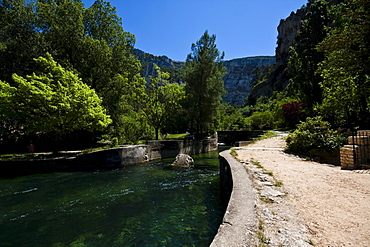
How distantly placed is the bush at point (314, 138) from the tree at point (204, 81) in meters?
13.9

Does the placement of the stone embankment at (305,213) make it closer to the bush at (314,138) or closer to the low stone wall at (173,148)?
the bush at (314,138)

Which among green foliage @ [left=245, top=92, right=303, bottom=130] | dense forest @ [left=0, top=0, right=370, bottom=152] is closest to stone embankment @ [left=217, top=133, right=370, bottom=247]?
dense forest @ [left=0, top=0, right=370, bottom=152]

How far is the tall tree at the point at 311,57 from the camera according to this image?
18.6 m

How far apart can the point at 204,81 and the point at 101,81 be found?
39.7ft

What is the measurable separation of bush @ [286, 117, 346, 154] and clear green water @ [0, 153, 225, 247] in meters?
5.16

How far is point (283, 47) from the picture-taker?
79.7 m

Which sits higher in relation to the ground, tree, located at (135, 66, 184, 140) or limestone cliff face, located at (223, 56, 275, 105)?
limestone cliff face, located at (223, 56, 275, 105)

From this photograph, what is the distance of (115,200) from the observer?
663cm

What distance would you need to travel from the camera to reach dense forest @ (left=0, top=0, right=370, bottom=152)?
40.7 ft

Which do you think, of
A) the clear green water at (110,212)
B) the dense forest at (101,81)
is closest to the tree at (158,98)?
the dense forest at (101,81)

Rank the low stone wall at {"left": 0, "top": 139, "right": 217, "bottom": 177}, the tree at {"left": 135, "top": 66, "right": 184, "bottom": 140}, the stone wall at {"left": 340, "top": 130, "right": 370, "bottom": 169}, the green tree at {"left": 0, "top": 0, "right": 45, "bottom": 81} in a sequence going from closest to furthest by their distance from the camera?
the stone wall at {"left": 340, "top": 130, "right": 370, "bottom": 169}, the low stone wall at {"left": 0, "top": 139, "right": 217, "bottom": 177}, the green tree at {"left": 0, "top": 0, "right": 45, "bottom": 81}, the tree at {"left": 135, "top": 66, "right": 184, "bottom": 140}

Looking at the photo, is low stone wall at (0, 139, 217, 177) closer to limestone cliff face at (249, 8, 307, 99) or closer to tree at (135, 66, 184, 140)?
tree at (135, 66, 184, 140)

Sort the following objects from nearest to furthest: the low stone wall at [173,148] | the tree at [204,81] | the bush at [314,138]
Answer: the bush at [314,138] → the low stone wall at [173,148] → the tree at [204,81]

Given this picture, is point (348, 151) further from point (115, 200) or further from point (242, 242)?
point (115, 200)
